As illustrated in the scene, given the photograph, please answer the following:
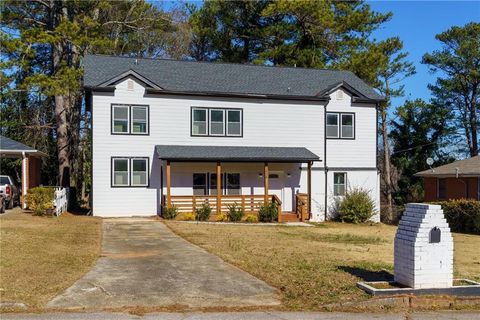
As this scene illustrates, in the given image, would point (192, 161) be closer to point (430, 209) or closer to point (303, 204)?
point (303, 204)

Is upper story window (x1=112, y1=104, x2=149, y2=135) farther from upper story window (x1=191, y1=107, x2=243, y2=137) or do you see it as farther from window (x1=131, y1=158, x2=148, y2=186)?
upper story window (x1=191, y1=107, x2=243, y2=137)

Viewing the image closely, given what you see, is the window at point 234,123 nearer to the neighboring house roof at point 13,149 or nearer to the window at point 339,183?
the window at point 339,183

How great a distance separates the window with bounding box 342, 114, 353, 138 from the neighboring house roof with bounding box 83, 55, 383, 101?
1.17m

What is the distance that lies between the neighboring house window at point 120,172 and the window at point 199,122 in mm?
3667

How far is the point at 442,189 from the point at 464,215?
10578 millimetres

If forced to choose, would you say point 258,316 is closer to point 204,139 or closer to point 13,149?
point 204,139

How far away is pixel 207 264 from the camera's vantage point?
38.2 feet

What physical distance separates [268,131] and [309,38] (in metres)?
13.8

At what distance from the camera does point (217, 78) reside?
28.5m

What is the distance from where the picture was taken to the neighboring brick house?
1235 inches

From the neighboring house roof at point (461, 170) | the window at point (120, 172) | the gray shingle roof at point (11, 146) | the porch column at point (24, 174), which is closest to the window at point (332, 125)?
the neighboring house roof at point (461, 170)

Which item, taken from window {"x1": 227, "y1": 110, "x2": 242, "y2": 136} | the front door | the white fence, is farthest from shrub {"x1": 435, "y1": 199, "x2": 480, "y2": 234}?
the white fence

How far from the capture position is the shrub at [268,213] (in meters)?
25.2

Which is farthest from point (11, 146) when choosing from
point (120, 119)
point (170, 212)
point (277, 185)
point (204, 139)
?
point (277, 185)
